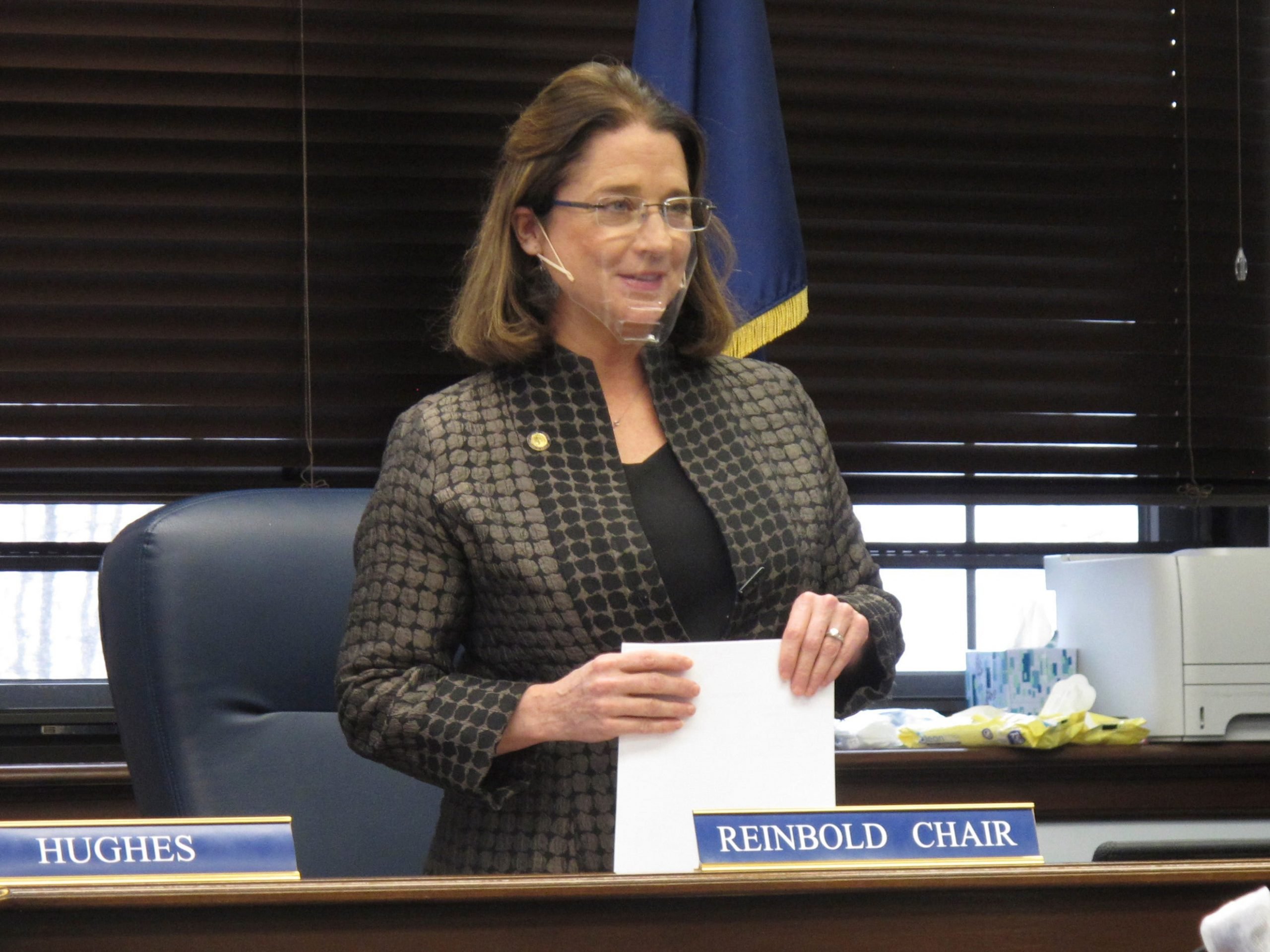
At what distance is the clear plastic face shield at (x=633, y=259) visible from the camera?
4.58 ft

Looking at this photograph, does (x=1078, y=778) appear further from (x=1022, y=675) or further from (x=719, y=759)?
(x=719, y=759)

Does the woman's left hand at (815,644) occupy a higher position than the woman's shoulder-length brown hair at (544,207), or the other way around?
the woman's shoulder-length brown hair at (544,207)

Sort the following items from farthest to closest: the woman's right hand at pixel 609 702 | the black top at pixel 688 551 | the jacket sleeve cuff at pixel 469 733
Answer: the black top at pixel 688 551 < the jacket sleeve cuff at pixel 469 733 < the woman's right hand at pixel 609 702

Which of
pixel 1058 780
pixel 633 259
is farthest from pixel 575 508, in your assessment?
pixel 1058 780

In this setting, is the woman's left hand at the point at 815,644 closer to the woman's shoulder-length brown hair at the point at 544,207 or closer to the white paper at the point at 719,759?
the white paper at the point at 719,759

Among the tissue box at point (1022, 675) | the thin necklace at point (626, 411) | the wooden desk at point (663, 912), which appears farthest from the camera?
the tissue box at point (1022, 675)

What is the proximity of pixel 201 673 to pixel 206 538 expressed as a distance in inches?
5.7

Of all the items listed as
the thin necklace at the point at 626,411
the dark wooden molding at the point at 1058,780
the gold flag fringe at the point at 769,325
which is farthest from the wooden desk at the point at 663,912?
the gold flag fringe at the point at 769,325

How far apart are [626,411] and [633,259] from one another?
17 cm

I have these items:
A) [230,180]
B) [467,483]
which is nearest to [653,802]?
[467,483]

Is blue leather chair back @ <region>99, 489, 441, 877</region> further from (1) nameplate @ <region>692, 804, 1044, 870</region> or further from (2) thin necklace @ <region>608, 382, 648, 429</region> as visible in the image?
(1) nameplate @ <region>692, 804, 1044, 870</region>

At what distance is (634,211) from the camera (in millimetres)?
1404

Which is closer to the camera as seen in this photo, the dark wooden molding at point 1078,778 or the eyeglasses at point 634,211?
the eyeglasses at point 634,211

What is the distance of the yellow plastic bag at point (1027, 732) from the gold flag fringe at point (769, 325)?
2.17 feet
